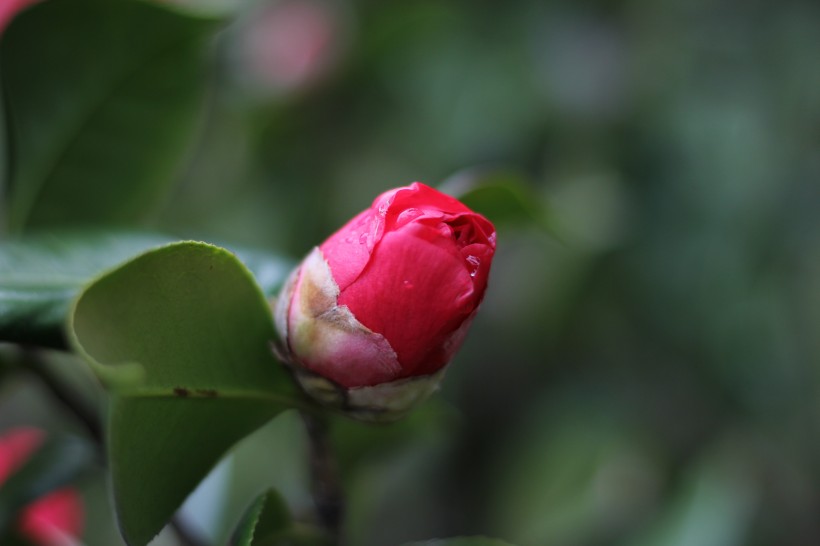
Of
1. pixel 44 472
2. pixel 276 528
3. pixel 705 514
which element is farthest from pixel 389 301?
pixel 705 514

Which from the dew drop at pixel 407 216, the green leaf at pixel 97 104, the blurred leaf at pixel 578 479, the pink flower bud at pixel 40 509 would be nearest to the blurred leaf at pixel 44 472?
the pink flower bud at pixel 40 509

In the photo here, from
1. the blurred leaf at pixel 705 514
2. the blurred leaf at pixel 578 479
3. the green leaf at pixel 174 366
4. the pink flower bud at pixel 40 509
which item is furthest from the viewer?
the blurred leaf at pixel 578 479

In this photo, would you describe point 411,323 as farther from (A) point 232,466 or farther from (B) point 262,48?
(B) point 262,48

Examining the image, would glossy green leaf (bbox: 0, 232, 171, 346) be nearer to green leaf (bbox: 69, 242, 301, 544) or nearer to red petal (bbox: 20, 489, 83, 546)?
green leaf (bbox: 69, 242, 301, 544)

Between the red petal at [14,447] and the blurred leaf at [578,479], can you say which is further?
the blurred leaf at [578,479]

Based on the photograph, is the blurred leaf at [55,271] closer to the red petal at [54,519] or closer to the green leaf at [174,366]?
the green leaf at [174,366]

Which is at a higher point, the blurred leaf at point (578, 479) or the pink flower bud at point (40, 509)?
the pink flower bud at point (40, 509)

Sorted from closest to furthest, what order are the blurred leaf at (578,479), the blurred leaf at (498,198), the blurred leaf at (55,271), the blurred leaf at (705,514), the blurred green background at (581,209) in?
1. the blurred leaf at (55,271)
2. the blurred leaf at (498,198)
3. the blurred leaf at (705,514)
4. the blurred leaf at (578,479)
5. the blurred green background at (581,209)
